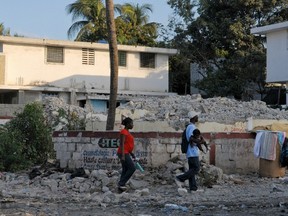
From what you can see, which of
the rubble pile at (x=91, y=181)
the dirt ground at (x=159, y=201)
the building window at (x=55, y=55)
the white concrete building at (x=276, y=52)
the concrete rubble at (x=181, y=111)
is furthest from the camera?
the building window at (x=55, y=55)

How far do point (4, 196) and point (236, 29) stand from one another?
23.9m

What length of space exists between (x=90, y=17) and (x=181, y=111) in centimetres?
1824

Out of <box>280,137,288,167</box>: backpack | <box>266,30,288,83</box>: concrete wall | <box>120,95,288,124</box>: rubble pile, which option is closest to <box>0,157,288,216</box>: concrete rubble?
<box>280,137,288,167</box>: backpack

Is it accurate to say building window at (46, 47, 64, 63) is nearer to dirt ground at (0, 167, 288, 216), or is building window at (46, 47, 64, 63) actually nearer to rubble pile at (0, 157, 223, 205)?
rubble pile at (0, 157, 223, 205)

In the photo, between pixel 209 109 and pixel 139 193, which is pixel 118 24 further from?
pixel 139 193

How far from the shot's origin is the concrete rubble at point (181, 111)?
63.6ft

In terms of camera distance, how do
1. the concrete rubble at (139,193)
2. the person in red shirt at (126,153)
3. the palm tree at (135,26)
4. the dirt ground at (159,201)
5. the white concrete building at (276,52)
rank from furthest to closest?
the palm tree at (135,26) → the white concrete building at (276,52) → the person in red shirt at (126,153) → the concrete rubble at (139,193) → the dirt ground at (159,201)

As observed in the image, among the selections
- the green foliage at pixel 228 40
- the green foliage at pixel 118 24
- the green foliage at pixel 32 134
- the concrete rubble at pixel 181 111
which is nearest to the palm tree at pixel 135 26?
the green foliage at pixel 118 24

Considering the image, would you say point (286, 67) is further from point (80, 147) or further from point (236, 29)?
point (80, 147)

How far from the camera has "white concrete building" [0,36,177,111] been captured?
99.8 feet

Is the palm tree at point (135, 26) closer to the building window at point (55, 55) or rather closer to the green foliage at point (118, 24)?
the green foliage at point (118, 24)

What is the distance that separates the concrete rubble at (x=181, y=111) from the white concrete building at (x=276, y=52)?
22.9 ft

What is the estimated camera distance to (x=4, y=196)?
36.3ft

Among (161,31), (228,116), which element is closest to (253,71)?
(161,31)
